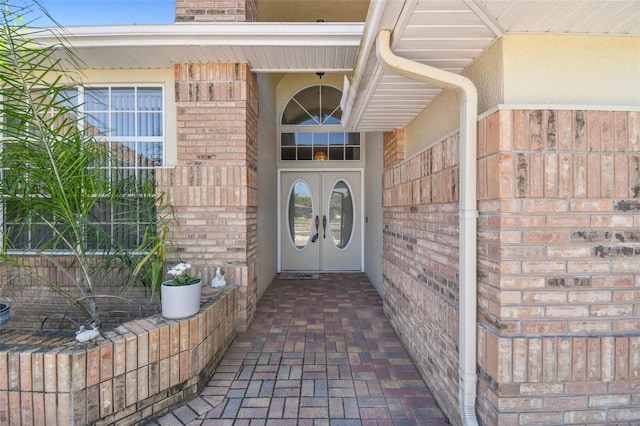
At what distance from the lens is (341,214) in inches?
263

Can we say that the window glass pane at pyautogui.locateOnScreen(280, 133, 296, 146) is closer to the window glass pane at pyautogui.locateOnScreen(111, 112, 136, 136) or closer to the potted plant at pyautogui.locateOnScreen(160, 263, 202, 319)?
the window glass pane at pyautogui.locateOnScreen(111, 112, 136, 136)

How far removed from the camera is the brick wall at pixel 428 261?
208 centimetres

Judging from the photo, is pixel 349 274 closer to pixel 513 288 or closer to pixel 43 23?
pixel 513 288

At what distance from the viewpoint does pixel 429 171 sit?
250 centimetres

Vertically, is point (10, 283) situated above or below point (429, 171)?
below

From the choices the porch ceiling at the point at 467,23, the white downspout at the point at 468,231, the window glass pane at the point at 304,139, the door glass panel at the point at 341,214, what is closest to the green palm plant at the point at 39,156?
the porch ceiling at the point at 467,23

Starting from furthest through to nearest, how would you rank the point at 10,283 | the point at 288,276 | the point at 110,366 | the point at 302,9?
the point at 288,276, the point at 302,9, the point at 10,283, the point at 110,366

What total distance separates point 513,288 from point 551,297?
22 cm

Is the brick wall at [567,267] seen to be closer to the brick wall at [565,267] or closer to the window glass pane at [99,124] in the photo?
the brick wall at [565,267]

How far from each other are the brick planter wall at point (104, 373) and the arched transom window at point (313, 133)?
182 inches

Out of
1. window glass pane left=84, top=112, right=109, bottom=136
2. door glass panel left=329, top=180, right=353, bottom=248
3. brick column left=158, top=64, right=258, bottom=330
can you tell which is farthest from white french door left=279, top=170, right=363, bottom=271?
window glass pane left=84, top=112, right=109, bottom=136

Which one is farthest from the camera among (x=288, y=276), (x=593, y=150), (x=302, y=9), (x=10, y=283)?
(x=288, y=276)

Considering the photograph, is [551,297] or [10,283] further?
[10,283]

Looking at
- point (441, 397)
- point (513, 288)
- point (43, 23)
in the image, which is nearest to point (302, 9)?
point (43, 23)
